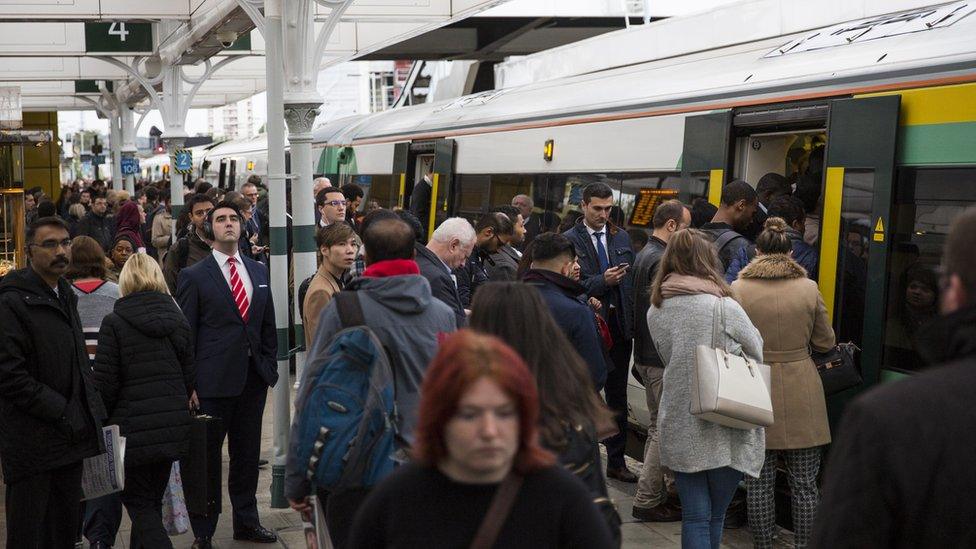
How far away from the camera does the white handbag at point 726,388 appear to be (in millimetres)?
5348

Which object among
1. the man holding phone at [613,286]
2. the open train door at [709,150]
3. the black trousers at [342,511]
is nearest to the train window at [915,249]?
the open train door at [709,150]

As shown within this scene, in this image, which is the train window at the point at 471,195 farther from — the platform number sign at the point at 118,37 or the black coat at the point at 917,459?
the black coat at the point at 917,459

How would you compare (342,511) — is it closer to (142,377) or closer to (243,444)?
(142,377)

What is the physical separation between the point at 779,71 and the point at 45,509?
4.85 meters

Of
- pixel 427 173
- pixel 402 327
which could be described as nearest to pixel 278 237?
pixel 402 327

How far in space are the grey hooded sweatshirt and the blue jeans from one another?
69.7 inches

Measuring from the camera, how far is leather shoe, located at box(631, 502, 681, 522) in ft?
23.6

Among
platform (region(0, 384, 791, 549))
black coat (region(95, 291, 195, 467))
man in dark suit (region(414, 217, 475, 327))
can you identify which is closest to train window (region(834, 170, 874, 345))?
platform (region(0, 384, 791, 549))

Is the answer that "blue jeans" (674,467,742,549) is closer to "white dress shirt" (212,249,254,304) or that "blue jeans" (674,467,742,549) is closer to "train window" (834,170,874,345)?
"train window" (834,170,874,345)

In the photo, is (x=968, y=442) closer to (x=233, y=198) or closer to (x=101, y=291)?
(x=101, y=291)

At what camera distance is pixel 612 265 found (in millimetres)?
8211

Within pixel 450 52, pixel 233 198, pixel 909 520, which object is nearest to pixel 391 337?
pixel 909 520

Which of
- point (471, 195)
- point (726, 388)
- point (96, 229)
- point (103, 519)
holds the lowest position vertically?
point (103, 519)

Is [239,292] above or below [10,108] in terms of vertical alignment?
below
